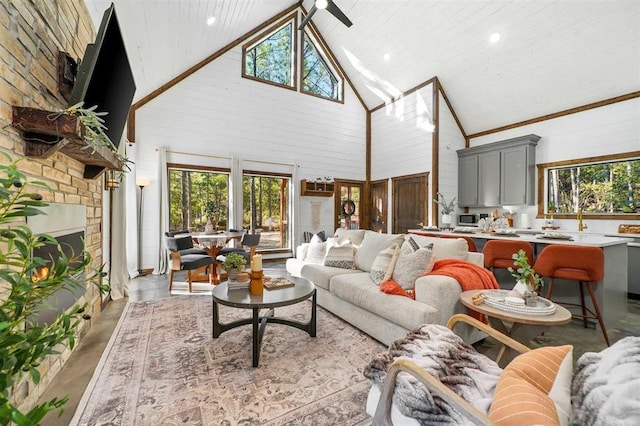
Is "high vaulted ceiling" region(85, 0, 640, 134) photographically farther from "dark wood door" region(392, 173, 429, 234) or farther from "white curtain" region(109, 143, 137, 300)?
"white curtain" region(109, 143, 137, 300)

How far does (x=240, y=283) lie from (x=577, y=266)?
312 cm

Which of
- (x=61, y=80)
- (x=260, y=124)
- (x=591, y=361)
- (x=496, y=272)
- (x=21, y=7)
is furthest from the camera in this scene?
(x=260, y=124)

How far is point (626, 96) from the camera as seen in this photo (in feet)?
14.6

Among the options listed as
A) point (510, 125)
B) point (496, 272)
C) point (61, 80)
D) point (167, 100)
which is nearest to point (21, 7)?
point (61, 80)

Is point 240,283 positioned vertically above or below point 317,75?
below

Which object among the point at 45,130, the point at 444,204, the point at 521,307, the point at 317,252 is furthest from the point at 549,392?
the point at 444,204

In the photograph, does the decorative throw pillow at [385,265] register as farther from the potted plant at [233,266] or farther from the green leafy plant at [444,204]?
the green leafy plant at [444,204]

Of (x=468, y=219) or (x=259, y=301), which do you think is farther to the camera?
(x=468, y=219)

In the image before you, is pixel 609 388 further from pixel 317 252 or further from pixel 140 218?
pixel 140 218

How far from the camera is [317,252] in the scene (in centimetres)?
401

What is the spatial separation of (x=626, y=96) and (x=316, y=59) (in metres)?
6.08

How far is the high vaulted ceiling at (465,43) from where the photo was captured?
390cm

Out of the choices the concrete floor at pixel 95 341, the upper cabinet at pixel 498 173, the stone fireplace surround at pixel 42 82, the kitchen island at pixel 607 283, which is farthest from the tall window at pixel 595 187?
the stone fireplace surround at pixel 42 82

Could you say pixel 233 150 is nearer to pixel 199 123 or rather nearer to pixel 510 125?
pixel 199 123
